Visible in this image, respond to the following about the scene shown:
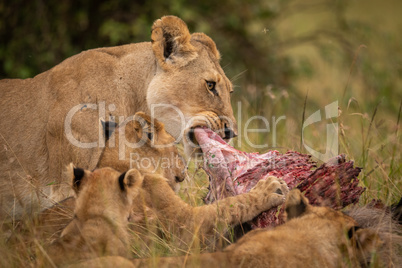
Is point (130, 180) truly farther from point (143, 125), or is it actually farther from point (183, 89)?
point (183, 89)

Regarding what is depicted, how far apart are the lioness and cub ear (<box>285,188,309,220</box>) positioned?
1.25 m

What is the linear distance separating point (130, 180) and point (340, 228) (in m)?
1.16

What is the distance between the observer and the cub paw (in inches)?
131

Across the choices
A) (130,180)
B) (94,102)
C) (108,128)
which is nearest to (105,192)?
(130,180)

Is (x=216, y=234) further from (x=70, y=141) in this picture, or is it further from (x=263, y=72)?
(x=263, y=72)

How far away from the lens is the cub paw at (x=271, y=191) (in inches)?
131

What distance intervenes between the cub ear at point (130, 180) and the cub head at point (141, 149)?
441mm

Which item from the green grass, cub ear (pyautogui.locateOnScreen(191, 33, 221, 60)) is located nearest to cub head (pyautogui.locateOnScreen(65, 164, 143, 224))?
the green grass

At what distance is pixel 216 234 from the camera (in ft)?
11.0

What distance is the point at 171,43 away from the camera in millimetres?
4270

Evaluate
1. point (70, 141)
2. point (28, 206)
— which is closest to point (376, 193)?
point (70, 141)

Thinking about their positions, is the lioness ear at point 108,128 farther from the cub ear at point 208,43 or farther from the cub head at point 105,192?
the cub ear at point 208,43

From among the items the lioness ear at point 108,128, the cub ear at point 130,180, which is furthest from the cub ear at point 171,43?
the cub ear at point 130,180

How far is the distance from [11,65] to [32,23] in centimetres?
77
